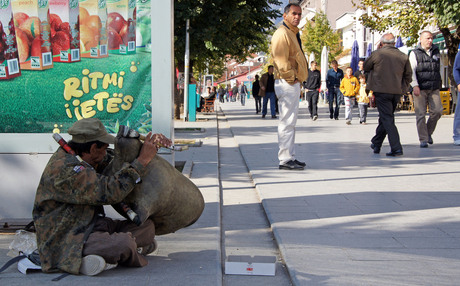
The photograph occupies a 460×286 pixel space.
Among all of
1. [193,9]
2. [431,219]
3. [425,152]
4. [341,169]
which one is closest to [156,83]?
[431,219]

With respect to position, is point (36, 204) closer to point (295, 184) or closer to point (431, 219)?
point (431, 219)

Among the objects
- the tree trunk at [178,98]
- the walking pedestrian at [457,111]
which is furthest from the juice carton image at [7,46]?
the tree trunk at [178,98]

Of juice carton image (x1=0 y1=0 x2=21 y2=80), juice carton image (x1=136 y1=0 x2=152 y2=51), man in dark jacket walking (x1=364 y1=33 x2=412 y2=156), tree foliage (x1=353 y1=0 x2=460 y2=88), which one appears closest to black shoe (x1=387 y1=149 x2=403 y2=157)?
man in dark jacket walking (x1=364 y1=33 x2=412 y2=156)

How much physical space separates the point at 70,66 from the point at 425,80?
8.00 meters

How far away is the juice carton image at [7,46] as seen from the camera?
5609 millimetres

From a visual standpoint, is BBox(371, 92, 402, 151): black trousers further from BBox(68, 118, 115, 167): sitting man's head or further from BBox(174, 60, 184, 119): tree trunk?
BBox(174, 60, 184, 119): tree trunk

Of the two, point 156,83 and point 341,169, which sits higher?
point 156,83

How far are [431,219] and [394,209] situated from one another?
504mm

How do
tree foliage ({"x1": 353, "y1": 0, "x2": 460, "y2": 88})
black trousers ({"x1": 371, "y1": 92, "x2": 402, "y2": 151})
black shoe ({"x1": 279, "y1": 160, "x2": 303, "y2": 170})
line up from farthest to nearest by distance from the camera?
tree foliage ({"x1": 353, "y1": 0, "x2": 460, "y2": 88})
black trousers ({"x1": 371, "y1": 92, "x2": 402, "y2": 151})
black shoe ({"x1": 279, "y1": 160, "x2": 303, "y2": 170})

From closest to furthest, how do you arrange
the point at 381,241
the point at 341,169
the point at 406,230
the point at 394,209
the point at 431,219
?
the point at 381,241, the point at 406,230, the point at 431,219, the point at 394,209, the point at 341,169

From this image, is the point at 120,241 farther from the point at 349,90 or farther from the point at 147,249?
the point at 349,90

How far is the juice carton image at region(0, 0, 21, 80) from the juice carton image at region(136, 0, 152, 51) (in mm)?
1123

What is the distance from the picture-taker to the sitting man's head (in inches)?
160

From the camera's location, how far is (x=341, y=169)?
932 centimetres
